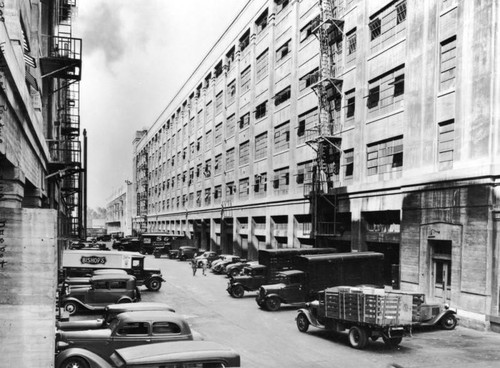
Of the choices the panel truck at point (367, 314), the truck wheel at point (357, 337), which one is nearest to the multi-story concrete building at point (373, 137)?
the panel truck at point (367, 314)

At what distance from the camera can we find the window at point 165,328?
13258 millimetres

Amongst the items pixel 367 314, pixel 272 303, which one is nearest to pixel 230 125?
pixel 272 303

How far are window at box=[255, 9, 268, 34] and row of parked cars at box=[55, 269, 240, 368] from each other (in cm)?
3956

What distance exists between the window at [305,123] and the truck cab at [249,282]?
12.5m

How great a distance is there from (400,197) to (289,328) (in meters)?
10.7

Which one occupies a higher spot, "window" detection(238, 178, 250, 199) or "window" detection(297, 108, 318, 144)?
"window" detection(297, 108, 318, 144)

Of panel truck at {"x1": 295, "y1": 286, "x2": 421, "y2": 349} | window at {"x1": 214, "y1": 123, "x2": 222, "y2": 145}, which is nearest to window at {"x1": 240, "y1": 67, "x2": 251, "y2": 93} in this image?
window at {"x1": 214, "y1": 123, "x2": 222, "y2": 145}

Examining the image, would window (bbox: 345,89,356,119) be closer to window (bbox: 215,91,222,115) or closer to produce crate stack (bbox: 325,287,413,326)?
produce crate stack (bbox: 325,287,413,326)

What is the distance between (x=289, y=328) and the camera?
67.8 ft

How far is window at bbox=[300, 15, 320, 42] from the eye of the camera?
37.1 m

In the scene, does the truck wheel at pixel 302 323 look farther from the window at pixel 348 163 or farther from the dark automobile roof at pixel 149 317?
the window at pixel 348 163

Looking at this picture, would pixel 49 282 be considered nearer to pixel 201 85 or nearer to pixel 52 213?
pixel 52 213

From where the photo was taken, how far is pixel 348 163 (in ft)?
109

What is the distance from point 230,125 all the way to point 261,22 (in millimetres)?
12991
